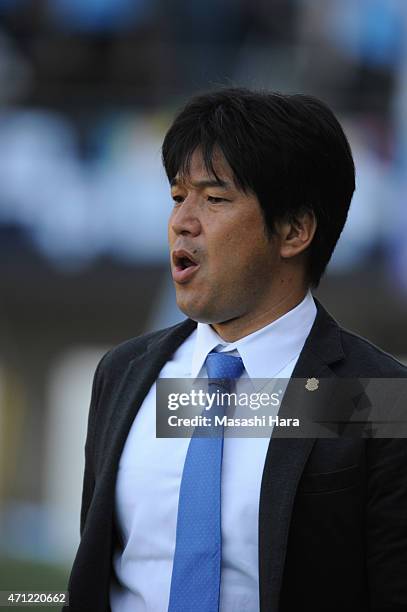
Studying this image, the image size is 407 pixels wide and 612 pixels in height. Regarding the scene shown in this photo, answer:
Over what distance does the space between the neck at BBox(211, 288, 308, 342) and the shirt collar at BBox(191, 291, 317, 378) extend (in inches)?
0.5

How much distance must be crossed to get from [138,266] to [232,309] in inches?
369

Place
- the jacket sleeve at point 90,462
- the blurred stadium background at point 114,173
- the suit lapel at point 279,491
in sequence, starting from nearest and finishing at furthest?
the suit lapel at point 279,491 → the jacket sleeve at point 90,462 → the blurred stadium background at point 114,173

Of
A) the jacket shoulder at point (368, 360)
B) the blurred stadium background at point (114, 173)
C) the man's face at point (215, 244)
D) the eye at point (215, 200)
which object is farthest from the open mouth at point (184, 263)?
the blurred stadium background at point (114, 173)

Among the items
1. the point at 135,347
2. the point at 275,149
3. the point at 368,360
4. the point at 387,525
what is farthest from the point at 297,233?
the point at 387,525

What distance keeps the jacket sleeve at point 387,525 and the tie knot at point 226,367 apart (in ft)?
1.25

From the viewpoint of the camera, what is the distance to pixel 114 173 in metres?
12.1

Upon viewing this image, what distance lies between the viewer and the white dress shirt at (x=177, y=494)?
2.58 meters

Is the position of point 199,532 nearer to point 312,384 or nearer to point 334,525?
point 334,525

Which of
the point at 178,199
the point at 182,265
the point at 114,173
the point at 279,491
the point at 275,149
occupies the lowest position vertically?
the point at 114,173

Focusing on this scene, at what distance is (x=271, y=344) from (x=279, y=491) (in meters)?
0.38

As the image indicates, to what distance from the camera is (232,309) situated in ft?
9.11

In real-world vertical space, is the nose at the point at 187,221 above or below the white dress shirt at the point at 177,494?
above

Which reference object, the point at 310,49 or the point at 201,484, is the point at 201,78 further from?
the point at 201,484

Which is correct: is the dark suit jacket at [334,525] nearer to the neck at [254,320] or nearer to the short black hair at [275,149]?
the neck at [254,320]
